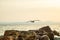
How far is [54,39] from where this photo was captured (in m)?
13.0

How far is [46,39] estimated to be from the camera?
11227 mm

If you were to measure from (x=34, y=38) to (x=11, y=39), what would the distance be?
2005 mm

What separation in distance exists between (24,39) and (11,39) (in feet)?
4.73

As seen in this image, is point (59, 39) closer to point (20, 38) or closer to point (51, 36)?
point (51, 36)

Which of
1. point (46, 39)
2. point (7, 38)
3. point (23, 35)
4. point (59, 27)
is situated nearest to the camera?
point (7, 38)

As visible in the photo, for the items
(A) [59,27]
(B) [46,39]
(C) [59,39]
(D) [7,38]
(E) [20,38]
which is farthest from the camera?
(A) [59,27]

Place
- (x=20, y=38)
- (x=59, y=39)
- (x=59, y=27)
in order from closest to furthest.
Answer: (x=20, y=38) → (x=59, y=39) → (x=59, y=27)

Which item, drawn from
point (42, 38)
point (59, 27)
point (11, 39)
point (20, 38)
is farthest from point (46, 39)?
point (59, 27)

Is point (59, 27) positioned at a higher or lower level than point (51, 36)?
higher

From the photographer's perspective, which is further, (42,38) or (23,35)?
(42,38)

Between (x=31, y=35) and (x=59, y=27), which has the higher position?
(x=59, y=27)

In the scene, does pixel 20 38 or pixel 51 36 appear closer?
pixel 20 38

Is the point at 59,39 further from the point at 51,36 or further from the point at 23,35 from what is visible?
the point at 23,35

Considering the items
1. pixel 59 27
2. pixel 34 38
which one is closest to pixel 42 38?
pixel 34 38
